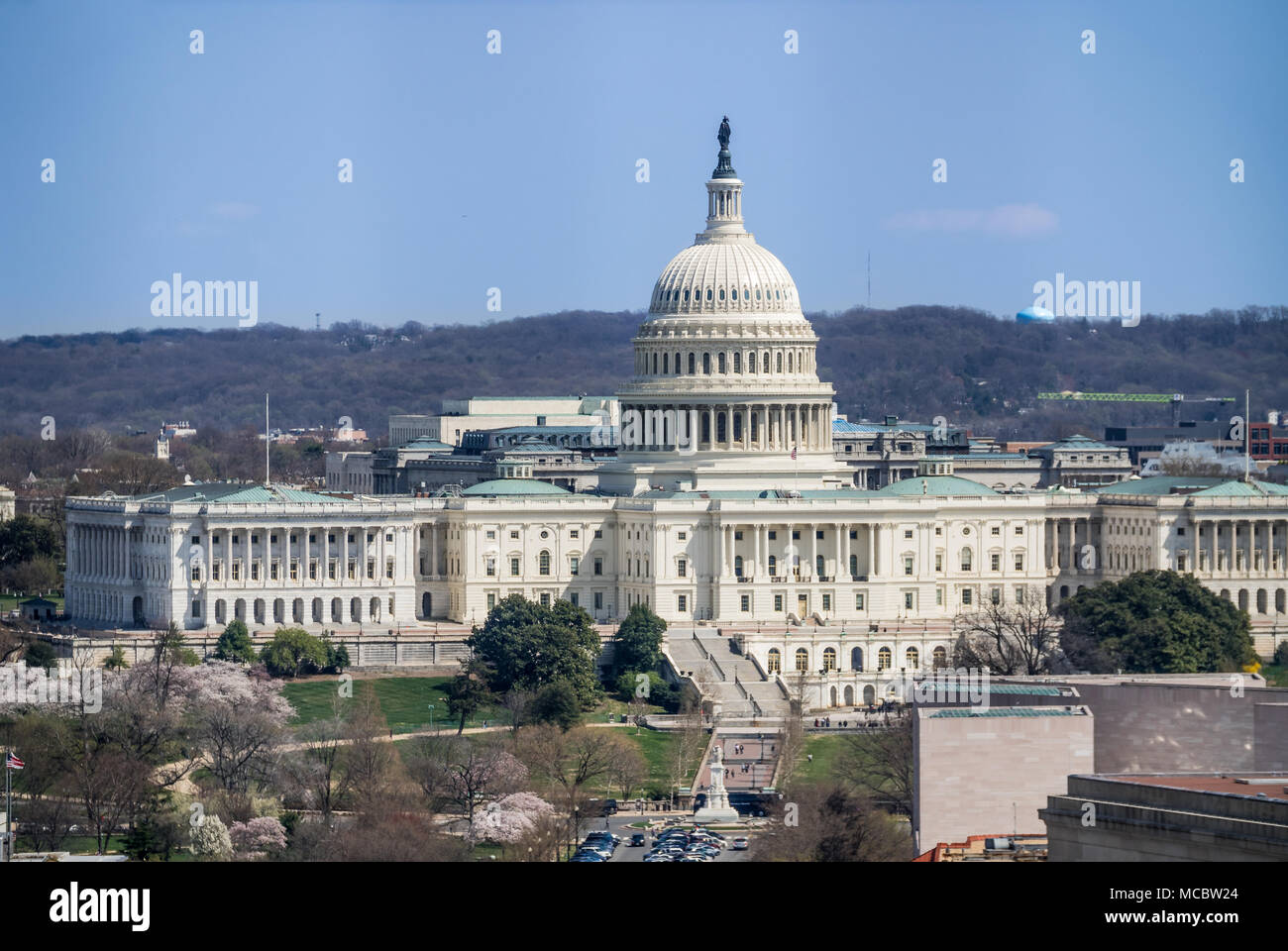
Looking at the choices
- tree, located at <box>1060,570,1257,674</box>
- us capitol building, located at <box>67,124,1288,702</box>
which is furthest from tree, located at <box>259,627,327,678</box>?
tree, located at <box>1060,570,1257,674</box>

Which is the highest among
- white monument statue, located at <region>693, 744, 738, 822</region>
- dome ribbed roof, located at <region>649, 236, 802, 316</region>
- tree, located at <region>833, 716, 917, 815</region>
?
dome ribbed roof, located at <region>649, 236, 802, 316</region>

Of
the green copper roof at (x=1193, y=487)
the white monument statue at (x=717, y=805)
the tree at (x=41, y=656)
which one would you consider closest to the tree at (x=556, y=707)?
the white monument statue at (x=717, y=805)

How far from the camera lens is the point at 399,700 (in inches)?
5384

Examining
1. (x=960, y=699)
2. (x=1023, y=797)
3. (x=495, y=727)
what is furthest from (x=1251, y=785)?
(x=495, y=727)

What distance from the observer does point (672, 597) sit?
160 meters

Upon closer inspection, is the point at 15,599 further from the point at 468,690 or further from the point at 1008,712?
the point at 1008,712

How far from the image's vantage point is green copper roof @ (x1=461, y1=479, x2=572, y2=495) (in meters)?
167

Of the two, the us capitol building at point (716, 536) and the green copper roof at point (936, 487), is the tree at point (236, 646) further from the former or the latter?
the green copper roof at point (936, 487)

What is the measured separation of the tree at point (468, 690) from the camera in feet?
431

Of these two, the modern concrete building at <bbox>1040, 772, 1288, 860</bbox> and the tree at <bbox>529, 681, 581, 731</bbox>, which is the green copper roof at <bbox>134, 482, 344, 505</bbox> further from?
the modern concrete building at <bbox>1040, 772, 1288, 860</bbox>

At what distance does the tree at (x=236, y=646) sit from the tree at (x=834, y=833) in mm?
39884

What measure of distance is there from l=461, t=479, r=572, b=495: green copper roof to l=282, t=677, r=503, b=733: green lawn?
25487mm
